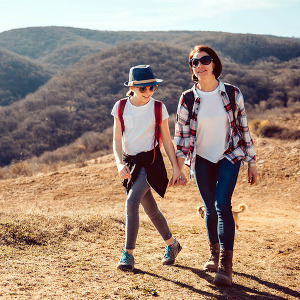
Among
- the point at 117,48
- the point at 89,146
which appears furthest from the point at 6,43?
the point at 89,146

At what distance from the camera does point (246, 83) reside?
51.4 m

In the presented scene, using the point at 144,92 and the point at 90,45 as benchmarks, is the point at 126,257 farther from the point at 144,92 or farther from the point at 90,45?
the point at 90,45

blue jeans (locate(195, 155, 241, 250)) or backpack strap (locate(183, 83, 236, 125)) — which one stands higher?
backpack strap (locate(183, 83, 236, 125))

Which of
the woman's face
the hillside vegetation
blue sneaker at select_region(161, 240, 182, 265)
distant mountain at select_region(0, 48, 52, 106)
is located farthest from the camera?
distant mountain at select_region(0, 48, 52, 106)

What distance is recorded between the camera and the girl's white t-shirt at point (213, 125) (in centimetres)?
313

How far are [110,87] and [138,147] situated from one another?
49281 millimetres

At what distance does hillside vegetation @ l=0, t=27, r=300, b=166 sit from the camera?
38656mm

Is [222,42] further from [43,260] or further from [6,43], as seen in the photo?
[43,260]

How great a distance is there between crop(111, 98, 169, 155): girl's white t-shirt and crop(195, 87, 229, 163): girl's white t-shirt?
0.35 meters

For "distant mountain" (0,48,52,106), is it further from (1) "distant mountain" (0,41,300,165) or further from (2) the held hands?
(2) the held hands

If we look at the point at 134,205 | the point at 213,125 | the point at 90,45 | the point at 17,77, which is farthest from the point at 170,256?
the point at 90,45

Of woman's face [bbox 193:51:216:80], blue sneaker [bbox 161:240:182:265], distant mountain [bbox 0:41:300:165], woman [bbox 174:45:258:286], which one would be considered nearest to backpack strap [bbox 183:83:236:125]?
woman [bbox 174:45:258:286]

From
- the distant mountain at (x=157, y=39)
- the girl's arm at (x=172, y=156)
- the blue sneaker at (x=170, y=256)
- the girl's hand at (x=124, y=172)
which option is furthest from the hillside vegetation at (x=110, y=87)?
the girl's hand at (x=124, y=172)

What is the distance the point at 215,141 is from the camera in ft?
10.4
